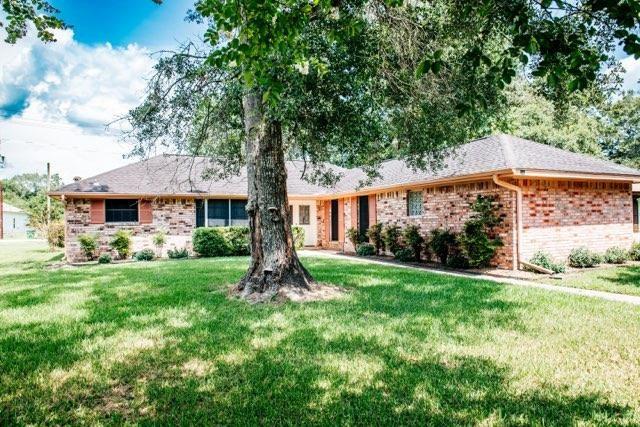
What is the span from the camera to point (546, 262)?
11.1 meters

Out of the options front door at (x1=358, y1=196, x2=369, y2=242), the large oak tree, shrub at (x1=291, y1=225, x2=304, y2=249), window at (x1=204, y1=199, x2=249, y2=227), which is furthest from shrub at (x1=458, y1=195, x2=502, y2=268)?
window at (x1=204, y1=199, x2=249, y2=227)

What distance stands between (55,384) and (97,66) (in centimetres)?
1117

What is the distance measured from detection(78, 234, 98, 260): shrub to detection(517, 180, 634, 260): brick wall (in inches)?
624

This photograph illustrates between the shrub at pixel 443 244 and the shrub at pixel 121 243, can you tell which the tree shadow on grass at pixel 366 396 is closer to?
the shrub at pixel 443 244

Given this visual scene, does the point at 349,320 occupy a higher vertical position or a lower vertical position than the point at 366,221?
lower

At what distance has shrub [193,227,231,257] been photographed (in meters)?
17.7

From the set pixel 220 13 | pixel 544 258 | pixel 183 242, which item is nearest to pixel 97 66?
pixel 183 242

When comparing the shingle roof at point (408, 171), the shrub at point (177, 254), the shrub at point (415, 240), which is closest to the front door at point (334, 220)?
the shingle roof at point (408, 171)

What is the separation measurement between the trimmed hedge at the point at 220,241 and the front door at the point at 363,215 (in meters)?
3.13

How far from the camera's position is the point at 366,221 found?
60.4 feet

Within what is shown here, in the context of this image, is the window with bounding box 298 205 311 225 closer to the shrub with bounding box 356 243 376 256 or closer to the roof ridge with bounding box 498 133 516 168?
the shrub with bounding box 356 243 376 256

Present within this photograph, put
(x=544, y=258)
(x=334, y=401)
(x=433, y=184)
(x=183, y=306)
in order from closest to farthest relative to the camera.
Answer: (x=334, y=401), (x=183, y=306), (x=544, y=258), (x=433, y=184)

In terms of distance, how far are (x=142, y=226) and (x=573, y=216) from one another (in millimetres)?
16473

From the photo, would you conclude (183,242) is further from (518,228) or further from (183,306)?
(518,228)
